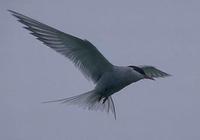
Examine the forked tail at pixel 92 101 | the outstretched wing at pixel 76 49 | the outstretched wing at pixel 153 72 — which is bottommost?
the forked tail at pixel 92 101

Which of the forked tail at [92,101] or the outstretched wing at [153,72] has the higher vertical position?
the outstretched wing at [153,72]

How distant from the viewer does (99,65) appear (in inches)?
168

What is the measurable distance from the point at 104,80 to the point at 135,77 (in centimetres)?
22

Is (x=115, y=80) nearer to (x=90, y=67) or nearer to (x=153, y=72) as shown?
(x=90, y=67)

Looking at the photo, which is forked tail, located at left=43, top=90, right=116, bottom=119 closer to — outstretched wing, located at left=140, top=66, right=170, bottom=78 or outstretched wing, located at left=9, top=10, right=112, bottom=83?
outstretched wing, located at left=9, top=10, right=112, bottom=83

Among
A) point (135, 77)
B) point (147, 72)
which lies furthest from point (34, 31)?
point (147, 72)

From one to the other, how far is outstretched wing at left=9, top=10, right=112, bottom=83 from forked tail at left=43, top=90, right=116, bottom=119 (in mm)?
118

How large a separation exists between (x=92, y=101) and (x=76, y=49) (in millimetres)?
419

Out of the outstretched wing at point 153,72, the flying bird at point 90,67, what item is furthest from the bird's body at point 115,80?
the outstretched wing at point 153,72

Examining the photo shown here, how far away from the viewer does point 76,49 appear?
4.21m

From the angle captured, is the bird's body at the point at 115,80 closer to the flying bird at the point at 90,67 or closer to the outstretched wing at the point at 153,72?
the flying bird at the point at 90,67

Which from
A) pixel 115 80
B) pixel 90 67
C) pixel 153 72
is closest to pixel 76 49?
pixel 90 67

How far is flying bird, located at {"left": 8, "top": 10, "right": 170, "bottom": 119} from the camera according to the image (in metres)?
4.12

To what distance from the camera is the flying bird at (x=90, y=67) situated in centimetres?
412
